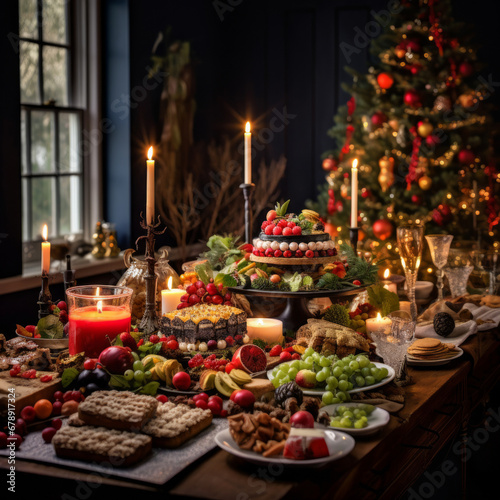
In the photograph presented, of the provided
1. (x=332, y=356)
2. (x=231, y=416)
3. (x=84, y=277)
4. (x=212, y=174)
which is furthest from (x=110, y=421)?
(x=212, y=174)

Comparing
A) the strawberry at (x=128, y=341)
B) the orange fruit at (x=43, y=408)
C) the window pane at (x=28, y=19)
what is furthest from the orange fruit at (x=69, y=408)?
the window pane at (x=28, y=19)

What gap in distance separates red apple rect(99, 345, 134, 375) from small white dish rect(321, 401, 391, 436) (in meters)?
0.46

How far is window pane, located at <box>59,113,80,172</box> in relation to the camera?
4492 millimetres

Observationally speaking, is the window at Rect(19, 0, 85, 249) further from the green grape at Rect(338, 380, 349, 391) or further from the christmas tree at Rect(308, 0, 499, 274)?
the green grape at Rect(338, 380, 349, 391)

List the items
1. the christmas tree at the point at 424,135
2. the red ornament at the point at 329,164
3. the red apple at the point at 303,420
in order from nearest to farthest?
the red apple at the point at 303,420
the christmas tree at the point at 424,135
the red ornament at the point at 329,164

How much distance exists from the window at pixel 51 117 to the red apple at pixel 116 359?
9.42 ft

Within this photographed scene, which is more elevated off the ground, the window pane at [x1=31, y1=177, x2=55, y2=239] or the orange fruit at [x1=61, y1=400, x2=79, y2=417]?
the window pane at [x1=31, y1=177, x2=55, y2=239]

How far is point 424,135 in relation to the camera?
4.95 m

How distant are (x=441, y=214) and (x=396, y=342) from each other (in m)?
3.34

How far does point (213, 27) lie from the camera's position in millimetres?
5832

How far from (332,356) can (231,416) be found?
424 mm

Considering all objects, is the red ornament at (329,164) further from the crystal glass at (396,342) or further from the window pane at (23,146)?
the crystal glass at (396,342)

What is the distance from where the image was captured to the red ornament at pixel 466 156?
4.88m

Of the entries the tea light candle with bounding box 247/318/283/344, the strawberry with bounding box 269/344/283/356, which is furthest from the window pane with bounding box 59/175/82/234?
the strawberry with bounding box 269/344/283/356
